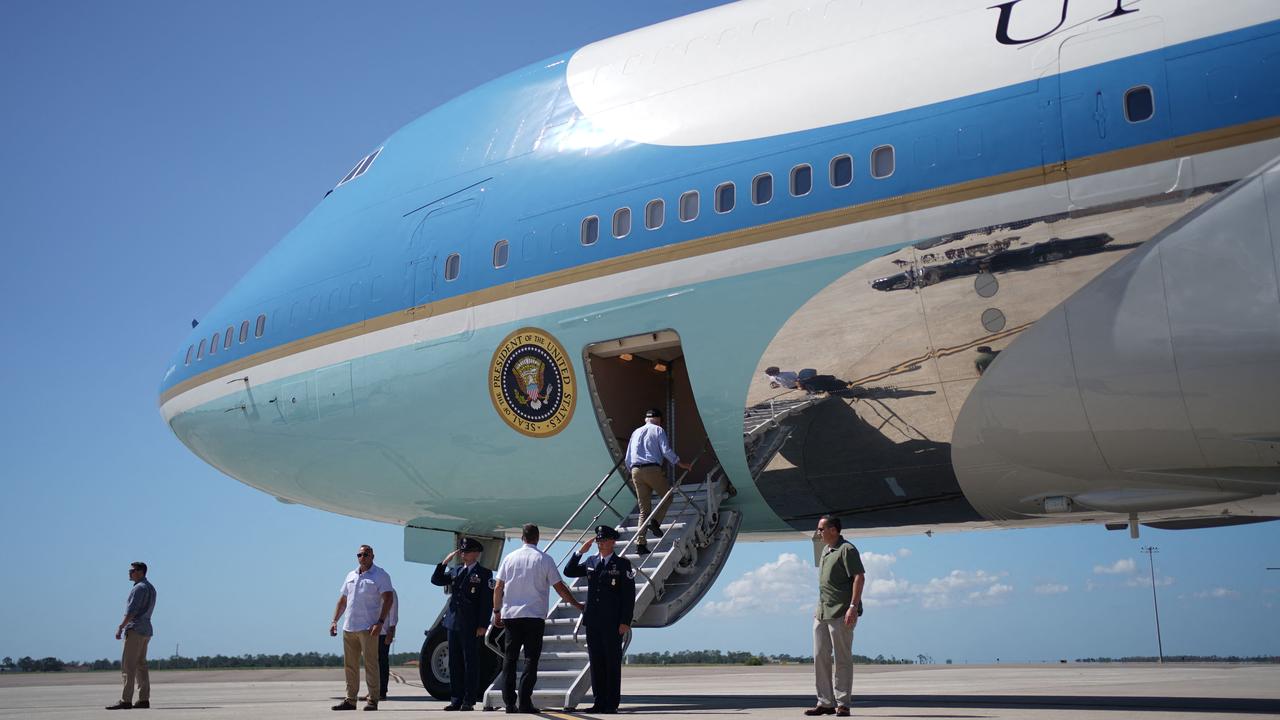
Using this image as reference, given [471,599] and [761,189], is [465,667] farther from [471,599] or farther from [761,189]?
[761,189]

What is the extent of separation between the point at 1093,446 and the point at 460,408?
6596 millimetres

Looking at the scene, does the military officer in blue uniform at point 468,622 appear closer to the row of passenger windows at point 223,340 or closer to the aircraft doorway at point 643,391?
the aircraft doorway at point 643,391

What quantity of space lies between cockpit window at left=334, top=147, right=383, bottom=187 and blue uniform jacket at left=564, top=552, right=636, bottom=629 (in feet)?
26.1

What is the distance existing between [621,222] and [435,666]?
18.2ft

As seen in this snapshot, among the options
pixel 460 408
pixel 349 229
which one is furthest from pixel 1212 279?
pixel 349 229

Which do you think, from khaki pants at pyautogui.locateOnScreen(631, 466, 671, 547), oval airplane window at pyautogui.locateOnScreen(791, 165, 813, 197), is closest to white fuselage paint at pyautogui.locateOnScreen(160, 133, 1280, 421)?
oval airplane window at pyautogui.locateOnScreen(791, 165, 813, 197)

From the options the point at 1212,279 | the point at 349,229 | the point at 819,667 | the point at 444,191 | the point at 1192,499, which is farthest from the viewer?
the point at 349,229

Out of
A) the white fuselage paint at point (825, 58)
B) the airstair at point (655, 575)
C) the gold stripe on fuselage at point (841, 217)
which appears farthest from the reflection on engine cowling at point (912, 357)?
the white fuselage paint at point (825, 58)

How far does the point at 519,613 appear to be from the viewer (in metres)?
9.52

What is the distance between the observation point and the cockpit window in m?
15.6

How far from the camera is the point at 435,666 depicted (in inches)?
515

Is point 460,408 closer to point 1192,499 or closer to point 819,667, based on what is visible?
point 819,667

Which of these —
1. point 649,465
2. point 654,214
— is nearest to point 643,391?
point 649,465

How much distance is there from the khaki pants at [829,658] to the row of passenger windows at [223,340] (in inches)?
356
